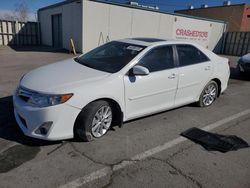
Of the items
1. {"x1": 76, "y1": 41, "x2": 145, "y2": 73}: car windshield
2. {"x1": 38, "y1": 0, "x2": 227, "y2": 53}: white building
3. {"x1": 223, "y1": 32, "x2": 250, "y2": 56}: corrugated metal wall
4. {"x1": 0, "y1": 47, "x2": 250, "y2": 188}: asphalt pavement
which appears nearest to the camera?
{"x1": 0, "y1": 47, "x2": 250, "y2": 188}: asphalt pavement

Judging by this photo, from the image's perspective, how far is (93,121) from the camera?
3.46 m

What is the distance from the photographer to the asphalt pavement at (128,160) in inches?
106

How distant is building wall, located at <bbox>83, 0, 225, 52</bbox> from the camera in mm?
14398

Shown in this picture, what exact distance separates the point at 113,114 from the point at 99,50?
1.58 m

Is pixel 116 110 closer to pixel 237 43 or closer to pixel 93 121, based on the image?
pixel 93 121

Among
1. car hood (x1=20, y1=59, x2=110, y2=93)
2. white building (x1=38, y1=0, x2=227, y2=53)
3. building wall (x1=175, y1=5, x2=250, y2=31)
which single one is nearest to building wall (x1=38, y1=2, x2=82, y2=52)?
white building (x1=38, y1=0, x2=227, y2=53)

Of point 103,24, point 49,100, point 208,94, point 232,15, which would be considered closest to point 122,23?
point 103,24

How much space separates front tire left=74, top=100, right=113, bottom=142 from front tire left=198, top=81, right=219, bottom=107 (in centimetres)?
258

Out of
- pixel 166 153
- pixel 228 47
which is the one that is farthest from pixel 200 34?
pixel 166 153

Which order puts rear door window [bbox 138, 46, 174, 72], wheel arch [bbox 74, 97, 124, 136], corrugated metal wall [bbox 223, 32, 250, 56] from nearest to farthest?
wheel arch [bbox 74, 97, 124, 136]
rear door window [bbox 138, 46, 174, 72]
corrugated metal wall [bbox 223, 32, 250, 56]

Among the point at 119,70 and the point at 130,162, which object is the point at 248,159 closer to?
the point at 130,162

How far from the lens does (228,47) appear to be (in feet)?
77.2

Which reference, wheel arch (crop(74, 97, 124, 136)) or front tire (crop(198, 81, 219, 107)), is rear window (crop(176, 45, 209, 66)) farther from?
wheel arch (crop(74, 97, 124, 136))

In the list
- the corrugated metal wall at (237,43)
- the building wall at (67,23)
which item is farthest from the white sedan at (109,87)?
the corrugated metal wall at (237,43)
